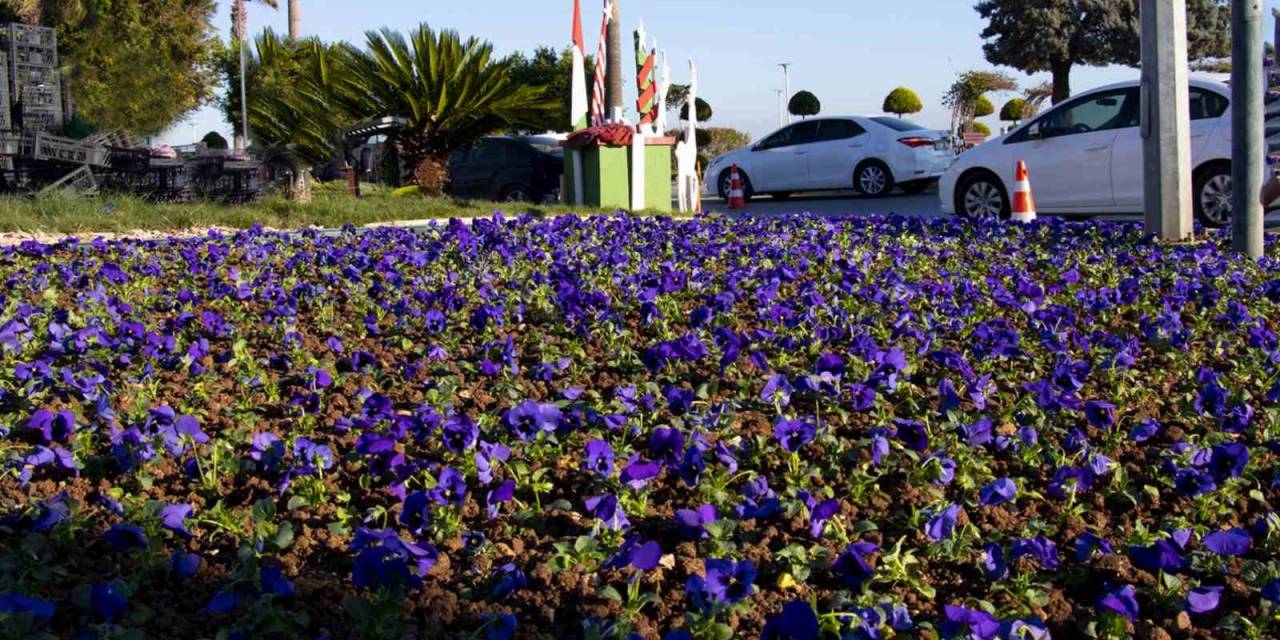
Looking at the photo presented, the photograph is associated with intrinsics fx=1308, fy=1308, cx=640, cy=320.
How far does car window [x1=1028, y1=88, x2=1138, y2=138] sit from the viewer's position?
11.7m

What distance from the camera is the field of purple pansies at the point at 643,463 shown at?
241cm

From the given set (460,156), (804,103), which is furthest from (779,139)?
(804,103)

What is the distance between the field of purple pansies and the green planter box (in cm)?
957

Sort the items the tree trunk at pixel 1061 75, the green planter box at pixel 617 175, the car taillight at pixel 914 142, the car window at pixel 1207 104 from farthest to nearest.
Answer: the tree trunk at pixel 1061 75, the car taillight at pixel 914 142, the green planter box at pixel 617 175, the car window at pixel 1207 104

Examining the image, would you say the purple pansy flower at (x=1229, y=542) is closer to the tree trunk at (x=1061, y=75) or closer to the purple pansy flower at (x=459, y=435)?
the purple pansy flower at (x=459, y=435)

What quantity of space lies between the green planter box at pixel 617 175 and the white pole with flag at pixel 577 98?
0.19 ft

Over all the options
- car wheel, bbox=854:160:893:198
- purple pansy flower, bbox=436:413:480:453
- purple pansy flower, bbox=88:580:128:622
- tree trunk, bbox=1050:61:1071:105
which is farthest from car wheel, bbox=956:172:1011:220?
tree trunk, bbox=1050:61:1071:105

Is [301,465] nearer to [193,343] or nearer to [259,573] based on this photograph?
[259,573]

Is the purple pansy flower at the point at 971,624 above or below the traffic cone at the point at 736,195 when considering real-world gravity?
below

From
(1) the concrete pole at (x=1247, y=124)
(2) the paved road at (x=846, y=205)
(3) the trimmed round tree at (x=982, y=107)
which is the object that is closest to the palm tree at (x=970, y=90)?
(3) the trimmed round tree at (x=982, y=107)

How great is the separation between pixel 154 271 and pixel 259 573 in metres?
5.02

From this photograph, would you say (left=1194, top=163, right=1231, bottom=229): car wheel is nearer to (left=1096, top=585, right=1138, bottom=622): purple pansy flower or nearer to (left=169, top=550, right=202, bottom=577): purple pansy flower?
(left=1096, top=585, right=1138, bottom=622): purple pansy flower

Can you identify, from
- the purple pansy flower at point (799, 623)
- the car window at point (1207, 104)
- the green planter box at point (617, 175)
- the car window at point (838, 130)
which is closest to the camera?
the purple pansy flower at point (799, 623)

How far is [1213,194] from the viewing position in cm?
1098
